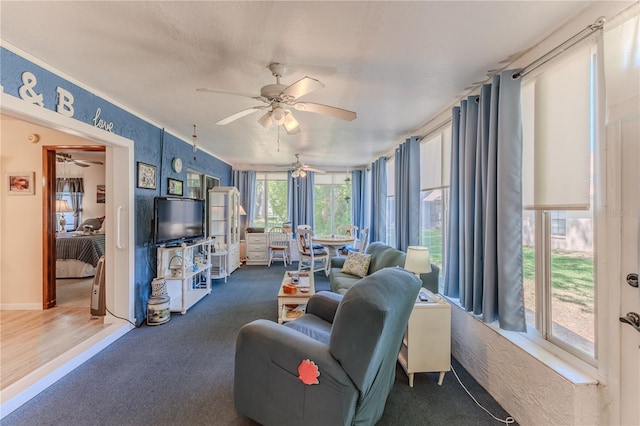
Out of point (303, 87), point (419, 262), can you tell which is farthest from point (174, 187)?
point (419, 262)

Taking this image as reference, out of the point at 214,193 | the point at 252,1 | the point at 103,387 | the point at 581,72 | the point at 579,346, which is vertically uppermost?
the point at 252,1

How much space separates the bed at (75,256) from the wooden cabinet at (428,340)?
224 inches

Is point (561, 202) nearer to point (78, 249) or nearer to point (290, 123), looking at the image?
point (290, 123)

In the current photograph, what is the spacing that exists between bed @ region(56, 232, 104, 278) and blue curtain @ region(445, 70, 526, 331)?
616 centimetres

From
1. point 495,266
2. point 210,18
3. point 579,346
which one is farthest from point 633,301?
point 210,18

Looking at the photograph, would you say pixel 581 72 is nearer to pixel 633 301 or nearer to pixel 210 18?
pixel 633 301

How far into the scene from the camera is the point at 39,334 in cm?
276

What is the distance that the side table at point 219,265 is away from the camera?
4973mm

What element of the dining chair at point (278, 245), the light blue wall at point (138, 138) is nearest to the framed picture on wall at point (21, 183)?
the light blue wall at point (138, 138)

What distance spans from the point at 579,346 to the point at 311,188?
588cm

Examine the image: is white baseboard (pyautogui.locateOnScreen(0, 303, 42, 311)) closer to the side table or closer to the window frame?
the side table

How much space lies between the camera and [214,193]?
5.32 m

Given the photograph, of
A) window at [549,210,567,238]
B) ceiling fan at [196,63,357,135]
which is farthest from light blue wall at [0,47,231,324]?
window at [549,210,567,238]

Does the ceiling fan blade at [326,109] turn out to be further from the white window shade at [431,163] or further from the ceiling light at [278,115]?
the white window shade at [431,163]
